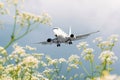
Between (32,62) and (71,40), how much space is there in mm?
53568

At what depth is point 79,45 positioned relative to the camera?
1107 cm

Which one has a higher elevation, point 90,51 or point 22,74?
point 90,51

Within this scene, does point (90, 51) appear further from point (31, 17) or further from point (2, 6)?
point (2, 6)

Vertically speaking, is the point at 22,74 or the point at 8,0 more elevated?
the point at 8,0

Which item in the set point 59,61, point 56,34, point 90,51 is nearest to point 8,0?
point 90,51

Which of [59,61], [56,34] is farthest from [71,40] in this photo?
[59,61]

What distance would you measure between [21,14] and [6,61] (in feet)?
6.48

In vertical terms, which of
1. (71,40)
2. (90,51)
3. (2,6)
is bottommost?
Result: (90,51)

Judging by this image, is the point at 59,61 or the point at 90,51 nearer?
the point at 90,51

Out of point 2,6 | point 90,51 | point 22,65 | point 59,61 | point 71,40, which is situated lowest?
point 22,65

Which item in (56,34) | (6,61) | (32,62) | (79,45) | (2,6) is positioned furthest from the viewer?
(56,34)

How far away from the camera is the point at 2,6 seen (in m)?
8.80

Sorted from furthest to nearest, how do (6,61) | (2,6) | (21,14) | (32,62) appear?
(6,61)
(21,14)
(2,6)
(32,62)

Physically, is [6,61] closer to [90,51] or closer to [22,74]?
[22,74]
